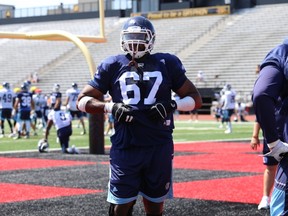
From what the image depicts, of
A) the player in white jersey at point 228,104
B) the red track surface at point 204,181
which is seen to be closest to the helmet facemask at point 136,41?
the red track surface at point 204,181

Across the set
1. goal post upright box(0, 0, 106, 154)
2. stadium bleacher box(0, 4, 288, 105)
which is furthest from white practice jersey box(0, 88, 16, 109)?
stadium bleacher box(0, 4, 288, 105)

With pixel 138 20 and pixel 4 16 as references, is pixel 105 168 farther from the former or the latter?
pixel 4 16

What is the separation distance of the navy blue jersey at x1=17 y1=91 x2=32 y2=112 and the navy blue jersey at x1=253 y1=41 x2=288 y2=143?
54.7ft

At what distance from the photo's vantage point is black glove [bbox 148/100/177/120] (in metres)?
4.48

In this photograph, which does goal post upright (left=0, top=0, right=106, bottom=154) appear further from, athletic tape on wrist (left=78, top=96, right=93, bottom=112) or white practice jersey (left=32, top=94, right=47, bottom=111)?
white practice jersey (left=32, top=94, right=47, bottom=111)

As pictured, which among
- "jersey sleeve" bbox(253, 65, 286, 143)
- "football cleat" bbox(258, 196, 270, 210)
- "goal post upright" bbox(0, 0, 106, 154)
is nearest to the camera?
"jersey sleeve" bbox(253, 65, 286, 143)

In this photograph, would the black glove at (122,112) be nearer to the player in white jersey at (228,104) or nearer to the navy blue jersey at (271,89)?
the navy blue jersey at (271,89)

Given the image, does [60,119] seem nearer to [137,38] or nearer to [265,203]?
[265,203]

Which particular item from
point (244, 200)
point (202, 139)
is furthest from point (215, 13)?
point (244, 200)

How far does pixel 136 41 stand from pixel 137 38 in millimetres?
30

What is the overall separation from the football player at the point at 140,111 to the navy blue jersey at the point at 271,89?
0.98 m

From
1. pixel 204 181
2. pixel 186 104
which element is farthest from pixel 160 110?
pixel 204 181

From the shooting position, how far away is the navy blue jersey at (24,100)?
784 inches

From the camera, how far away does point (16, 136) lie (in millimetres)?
20531
